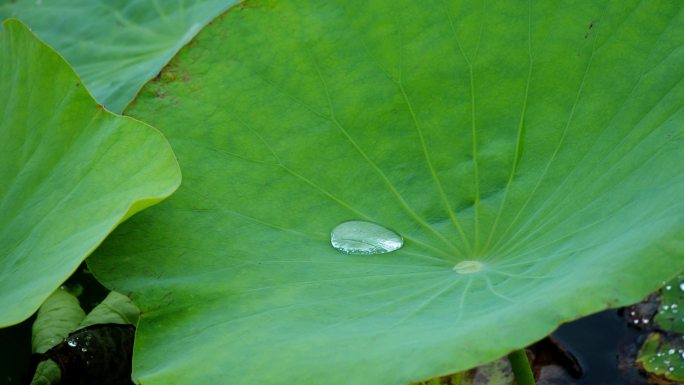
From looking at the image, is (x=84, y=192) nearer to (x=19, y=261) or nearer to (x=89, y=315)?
(x=19, y=261)

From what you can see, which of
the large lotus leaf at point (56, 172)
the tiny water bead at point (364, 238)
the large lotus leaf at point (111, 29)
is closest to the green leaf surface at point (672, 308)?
the tiny water bead at point (364, 238)

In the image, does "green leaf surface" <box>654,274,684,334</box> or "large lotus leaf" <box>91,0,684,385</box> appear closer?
"large lotus leaf" <box>91,0,684,385</box>

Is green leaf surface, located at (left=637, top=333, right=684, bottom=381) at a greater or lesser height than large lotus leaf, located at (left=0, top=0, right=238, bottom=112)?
lesser

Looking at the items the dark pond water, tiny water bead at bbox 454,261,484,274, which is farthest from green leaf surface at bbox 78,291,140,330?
tiny water bead at bbox 454,261,484,274

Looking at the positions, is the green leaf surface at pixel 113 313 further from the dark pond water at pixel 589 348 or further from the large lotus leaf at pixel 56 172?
the large lotus leaf at pixel 56 172

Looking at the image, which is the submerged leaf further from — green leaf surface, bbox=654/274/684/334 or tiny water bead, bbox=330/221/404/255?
green leaf surface, bbox=654/274/684/334

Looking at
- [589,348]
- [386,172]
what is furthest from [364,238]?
[589,348]
